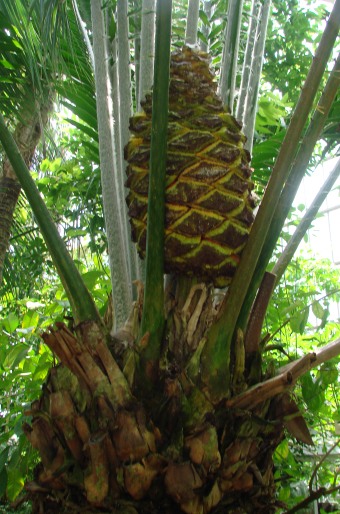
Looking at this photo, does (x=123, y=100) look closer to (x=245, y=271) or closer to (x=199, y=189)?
(x=199, y=189)

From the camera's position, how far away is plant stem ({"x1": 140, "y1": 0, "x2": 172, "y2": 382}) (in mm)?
1037

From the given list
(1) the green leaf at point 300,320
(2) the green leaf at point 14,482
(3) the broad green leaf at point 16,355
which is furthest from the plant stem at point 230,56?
(2) the green leaf at point 14,482

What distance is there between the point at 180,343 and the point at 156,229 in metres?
0.26

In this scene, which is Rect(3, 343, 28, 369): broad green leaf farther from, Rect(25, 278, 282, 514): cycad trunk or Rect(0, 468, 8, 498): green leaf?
Rect(25, 278, 282, 514): cycad trunk

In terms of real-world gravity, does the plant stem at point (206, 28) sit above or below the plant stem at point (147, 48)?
above

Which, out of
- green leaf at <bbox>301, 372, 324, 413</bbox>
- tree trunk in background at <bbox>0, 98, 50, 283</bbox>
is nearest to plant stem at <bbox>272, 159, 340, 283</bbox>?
green leaf at <bbox>301, 372, 324, 413</bbox>

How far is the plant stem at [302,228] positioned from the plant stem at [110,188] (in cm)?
39

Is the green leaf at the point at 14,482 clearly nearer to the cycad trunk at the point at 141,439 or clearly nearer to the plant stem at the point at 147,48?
the cycad trunk at the point at 141,439

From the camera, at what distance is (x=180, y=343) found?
113cm

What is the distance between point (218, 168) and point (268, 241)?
0.66ft

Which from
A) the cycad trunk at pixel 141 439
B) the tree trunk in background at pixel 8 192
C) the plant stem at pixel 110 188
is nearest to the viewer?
the cycad trunk at pixel 141 439

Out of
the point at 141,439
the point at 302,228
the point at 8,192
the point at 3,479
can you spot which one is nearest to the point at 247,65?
the point at 302,228

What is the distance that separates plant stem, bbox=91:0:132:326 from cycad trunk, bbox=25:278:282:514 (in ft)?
0.72

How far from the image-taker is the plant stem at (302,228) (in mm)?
1343
